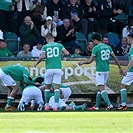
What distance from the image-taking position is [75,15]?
1962 centimetres

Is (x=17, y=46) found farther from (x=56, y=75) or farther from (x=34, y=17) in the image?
(x=56, y=75)

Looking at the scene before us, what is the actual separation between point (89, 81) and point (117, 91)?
0.92m

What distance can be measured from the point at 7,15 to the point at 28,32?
1014mm

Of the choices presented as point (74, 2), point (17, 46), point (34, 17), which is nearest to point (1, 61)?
point (17, 46)

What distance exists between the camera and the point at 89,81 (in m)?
17.1

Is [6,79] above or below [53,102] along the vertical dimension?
above

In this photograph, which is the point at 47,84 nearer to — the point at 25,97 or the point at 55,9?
the point at 25,97

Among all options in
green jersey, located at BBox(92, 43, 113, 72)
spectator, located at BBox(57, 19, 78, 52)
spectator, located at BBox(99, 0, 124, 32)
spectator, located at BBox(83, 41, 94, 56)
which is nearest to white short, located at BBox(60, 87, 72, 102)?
green jersey, located at BBox(92, 43, 113, 72)

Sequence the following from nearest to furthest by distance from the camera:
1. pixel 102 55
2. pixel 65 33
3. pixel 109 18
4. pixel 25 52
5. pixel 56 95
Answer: pixel 56 95
pixel 102 55
pixel 25 52
pixel 65 33
pixel 109 18

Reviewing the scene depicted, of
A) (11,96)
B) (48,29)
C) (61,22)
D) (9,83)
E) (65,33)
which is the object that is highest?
(61,22)

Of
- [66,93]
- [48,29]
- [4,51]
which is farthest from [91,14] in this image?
[66,93]

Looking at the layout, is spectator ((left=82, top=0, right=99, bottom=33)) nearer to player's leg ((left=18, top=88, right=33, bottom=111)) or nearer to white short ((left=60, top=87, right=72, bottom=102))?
white short ((left=60, top=87, right=72, bottom=102))

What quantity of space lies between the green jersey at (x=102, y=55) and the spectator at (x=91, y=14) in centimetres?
443

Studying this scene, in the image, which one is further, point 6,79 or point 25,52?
point 25,52
